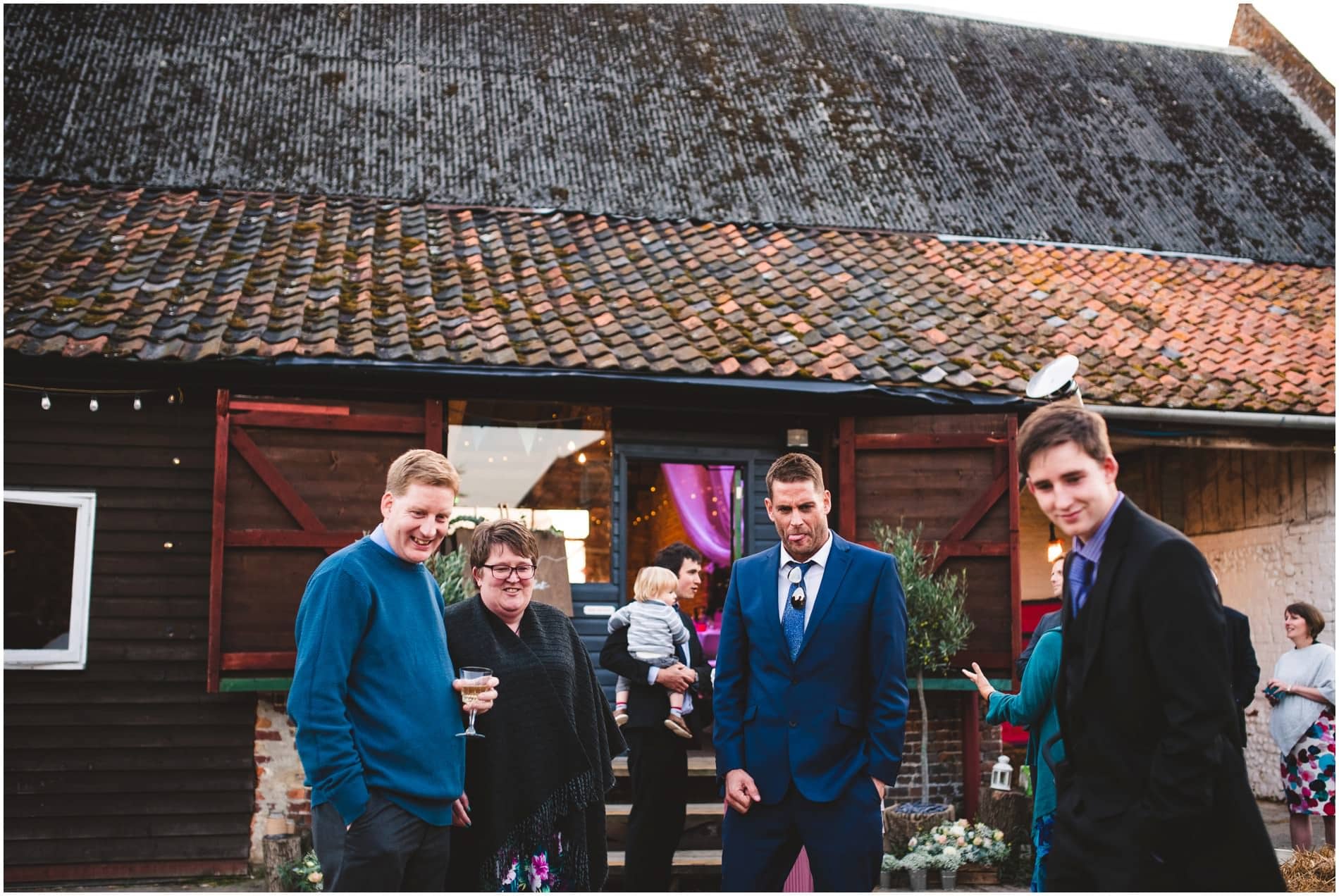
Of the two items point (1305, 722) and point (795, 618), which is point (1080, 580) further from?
point (1305, 722)

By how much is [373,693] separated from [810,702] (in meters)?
1.38

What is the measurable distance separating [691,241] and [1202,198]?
564cm

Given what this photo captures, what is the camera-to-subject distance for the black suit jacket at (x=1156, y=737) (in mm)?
2375

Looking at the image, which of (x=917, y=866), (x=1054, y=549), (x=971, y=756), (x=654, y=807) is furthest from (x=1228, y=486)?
(x=654, y=807)

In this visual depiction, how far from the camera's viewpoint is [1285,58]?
13.7 m

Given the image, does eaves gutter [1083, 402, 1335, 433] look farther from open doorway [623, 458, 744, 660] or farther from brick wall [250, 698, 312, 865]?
brick wall [250, 698, 312, 865]

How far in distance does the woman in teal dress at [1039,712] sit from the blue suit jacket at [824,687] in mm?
734

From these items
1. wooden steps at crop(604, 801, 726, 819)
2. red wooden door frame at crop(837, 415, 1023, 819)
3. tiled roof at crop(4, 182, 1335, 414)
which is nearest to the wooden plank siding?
tiled roof at crop(4, 182, 1335, 414)

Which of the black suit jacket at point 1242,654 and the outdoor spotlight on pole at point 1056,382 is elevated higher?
the outdoor spotlight on pole at point 1056,382

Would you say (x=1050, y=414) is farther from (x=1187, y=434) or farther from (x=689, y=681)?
(x=1187, y=434)

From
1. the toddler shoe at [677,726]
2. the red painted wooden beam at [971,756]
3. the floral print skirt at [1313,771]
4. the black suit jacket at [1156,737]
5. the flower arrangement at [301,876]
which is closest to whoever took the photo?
the black suit jacket at [1156,737]

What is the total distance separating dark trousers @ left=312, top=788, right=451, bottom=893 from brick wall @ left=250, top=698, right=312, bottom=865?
4.73 m

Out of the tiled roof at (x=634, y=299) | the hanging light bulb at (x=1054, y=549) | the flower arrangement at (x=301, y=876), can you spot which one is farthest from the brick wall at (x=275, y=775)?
the hanging light bulb at (x=1054, y=549)

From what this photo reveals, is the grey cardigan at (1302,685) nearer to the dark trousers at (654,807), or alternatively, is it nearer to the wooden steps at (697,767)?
the wooden steps at (697,767)
